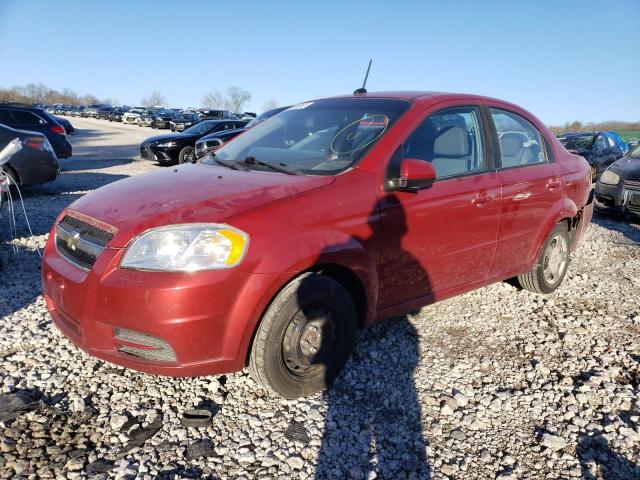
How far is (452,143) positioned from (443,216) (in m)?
0.62

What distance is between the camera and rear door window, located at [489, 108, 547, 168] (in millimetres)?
3748

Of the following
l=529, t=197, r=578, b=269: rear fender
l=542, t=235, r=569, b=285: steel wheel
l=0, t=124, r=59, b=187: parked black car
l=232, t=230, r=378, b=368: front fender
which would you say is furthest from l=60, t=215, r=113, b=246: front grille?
l=0, t=124, r=59, b=187: parked black car

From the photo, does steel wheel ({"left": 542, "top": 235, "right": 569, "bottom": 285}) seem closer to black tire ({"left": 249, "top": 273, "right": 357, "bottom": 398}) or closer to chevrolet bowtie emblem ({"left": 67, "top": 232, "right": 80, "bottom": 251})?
black tire ({"left": 249, "top": 273, "right": 357, "bottom": 398})

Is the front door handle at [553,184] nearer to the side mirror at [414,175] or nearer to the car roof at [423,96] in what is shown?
the car roof at [423,96]

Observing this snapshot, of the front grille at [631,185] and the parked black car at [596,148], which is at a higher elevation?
the parked black car at [596,148]

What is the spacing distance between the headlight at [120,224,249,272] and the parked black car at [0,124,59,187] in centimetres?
678

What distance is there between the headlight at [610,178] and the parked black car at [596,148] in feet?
17.3

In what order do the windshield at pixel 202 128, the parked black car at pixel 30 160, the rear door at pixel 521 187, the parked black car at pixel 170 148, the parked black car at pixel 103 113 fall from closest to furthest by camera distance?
1. the rear door at pixel 521 187
2. the parked black car at pixel 30 160
3. the parked black car at pixel 170 148
4. the windshield at pixel 202 128
5. the parked black car at pixel 103 113

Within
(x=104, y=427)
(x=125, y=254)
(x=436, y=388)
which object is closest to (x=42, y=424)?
(x=104, y=427)

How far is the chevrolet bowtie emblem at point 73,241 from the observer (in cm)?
260

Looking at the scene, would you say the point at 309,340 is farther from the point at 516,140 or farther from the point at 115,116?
the point at 115,116

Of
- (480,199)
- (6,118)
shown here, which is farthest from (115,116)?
(480,199)

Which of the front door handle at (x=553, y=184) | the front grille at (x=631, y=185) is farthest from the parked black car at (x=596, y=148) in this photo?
the front door handle at (x=553, y=184)

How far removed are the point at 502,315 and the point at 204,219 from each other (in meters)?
2.84
